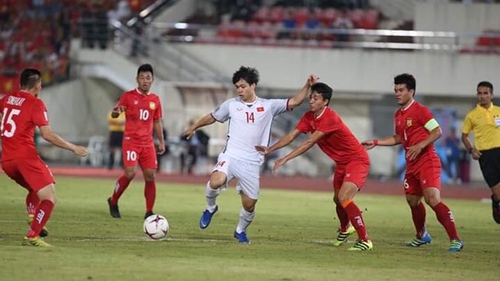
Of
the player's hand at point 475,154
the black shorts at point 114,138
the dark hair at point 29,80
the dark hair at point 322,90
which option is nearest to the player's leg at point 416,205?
the dark hair at point 322,90

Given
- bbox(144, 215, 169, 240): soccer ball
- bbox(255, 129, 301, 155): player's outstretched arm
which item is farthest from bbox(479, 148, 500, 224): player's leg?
bbox(144, 215, 169, 240): soccer ball

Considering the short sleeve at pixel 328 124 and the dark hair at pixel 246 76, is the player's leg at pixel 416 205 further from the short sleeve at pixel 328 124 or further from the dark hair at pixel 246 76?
the dark hair at pixel 246 76

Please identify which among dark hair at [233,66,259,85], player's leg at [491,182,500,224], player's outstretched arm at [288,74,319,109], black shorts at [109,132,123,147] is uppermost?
dark hair at [233,66,259,85]

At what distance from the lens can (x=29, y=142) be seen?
13.8 metres

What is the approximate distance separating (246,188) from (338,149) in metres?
1.31

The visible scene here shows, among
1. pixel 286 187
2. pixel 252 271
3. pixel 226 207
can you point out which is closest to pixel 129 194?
pixel 226 207

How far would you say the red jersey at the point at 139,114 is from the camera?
1834cm

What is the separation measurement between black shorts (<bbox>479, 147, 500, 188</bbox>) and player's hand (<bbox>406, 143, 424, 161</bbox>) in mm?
4787

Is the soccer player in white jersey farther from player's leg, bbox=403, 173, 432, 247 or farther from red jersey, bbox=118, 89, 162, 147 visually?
red jersey, bbox=118, 89, 162, 147

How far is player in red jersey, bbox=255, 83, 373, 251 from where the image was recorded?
47.7 ft

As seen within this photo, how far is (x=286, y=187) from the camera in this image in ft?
103

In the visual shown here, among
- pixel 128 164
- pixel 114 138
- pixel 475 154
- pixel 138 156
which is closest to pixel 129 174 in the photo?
pixel 128 164

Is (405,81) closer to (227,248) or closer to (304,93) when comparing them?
(304,93)

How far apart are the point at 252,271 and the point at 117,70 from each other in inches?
1055
